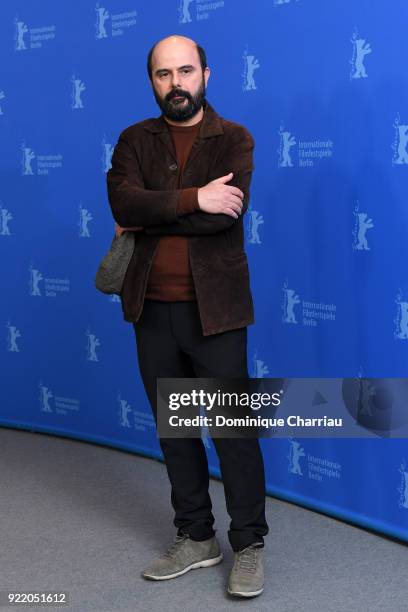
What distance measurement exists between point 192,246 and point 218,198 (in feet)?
0.57

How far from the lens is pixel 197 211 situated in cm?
255

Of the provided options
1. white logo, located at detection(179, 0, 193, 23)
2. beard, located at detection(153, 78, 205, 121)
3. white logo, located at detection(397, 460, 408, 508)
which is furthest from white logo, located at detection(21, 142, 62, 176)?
white logo, located at detection(397, 460, 408, 508)

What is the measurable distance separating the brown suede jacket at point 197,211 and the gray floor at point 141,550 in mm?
810

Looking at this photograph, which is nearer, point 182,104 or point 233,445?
point 182,104

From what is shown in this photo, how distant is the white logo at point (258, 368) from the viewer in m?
3.59

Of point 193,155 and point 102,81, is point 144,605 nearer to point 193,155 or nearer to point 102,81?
point 193,155

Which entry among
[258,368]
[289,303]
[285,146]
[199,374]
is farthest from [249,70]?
[199,374]

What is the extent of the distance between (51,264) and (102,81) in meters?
0.89

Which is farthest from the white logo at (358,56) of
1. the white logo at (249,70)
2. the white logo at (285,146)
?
the white logo at (249,70)

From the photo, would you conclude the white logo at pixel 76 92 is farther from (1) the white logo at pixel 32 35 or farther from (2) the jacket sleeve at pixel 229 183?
(2) the jacket sleeve at pixel 229 183

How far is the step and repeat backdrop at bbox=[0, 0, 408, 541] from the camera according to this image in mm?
3092

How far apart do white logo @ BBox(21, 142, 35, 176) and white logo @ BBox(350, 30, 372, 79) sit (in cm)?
184

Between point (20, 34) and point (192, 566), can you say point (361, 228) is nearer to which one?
point (192, 566)

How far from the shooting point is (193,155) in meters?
2.65
